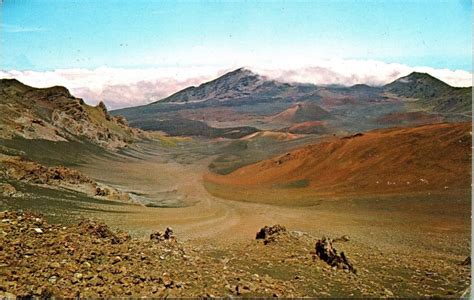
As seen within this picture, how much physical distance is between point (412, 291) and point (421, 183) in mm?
5704

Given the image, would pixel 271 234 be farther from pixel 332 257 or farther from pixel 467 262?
pixel 467 262

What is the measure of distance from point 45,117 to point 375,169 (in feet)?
36.9

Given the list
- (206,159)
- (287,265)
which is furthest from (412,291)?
(206,159)

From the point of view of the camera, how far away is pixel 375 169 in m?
12.4

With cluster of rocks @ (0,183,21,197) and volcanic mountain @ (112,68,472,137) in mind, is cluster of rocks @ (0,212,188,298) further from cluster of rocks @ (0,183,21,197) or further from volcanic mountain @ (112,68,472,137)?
volcanic mountain @ (112,68,472,137)

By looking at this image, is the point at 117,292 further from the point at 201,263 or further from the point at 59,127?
the point at 59,127

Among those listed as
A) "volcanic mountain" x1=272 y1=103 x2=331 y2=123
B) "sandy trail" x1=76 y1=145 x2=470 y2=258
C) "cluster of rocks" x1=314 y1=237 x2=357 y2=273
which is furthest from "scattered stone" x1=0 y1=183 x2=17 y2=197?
"volcanic mountain" x1=272 y1=103 x2=331 y2=123

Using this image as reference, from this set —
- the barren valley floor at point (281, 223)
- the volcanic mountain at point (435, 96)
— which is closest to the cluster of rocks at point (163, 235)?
the barren valley floor at point (281, 223)

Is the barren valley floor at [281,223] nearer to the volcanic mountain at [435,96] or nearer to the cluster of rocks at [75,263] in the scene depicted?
the cluster of rocks at [75,263]

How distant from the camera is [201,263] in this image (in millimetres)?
6113

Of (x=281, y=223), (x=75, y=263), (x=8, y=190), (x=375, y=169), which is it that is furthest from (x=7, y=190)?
(x=375, y=169)

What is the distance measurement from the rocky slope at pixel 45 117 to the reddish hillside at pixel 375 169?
15.4 feet

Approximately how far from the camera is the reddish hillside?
36.1 feet

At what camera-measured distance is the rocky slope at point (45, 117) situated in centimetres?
Answer: 1035
